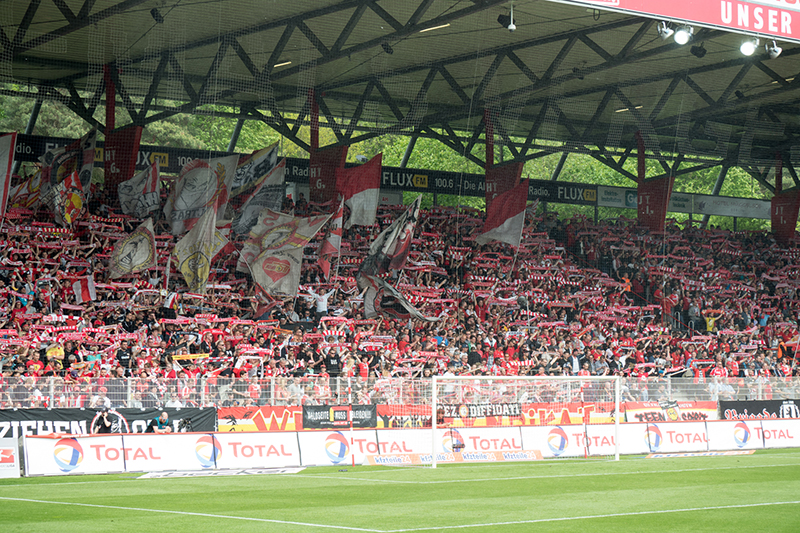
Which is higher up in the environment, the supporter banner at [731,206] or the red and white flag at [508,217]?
the supporter banner at [731,206]

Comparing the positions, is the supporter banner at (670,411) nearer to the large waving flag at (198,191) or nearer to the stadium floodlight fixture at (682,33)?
the stadium floodlight fixture at (682,33)

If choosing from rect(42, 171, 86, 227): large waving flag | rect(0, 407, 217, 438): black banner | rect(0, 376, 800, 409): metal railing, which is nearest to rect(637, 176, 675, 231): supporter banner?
rect(0, 376, 800, 409): metal railing

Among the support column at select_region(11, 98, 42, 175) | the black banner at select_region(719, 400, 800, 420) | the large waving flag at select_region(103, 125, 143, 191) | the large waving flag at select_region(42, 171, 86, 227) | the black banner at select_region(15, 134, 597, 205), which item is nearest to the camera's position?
the black banner at select_region(719, 400, 800, 420)

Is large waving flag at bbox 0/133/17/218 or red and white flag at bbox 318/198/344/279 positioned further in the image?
red and white flag at bbox 318/198/344/279

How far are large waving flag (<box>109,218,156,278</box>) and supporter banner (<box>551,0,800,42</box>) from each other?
13336 millimetres

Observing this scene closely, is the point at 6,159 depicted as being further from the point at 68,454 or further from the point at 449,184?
the point at 449,184

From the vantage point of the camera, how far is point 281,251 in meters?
Answer: 24.6

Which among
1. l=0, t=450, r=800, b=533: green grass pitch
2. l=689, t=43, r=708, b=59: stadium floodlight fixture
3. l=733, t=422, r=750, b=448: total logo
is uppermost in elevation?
l=689, t=43, r=708, b=59: stadium floodlight fixture

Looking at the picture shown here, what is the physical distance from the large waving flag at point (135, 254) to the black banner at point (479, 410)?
8.85 metres

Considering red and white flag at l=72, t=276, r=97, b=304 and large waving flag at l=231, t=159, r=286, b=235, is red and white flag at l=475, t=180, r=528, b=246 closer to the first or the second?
large waving flag at l=231, t=159, r=286, b=235

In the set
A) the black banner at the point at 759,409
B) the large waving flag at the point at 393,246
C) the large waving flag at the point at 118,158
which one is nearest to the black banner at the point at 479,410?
the black banner at the point at 759,409

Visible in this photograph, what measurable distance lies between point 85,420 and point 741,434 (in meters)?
14.7

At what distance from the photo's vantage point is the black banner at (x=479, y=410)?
20766mm

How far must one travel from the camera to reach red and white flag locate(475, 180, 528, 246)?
95.2ft
